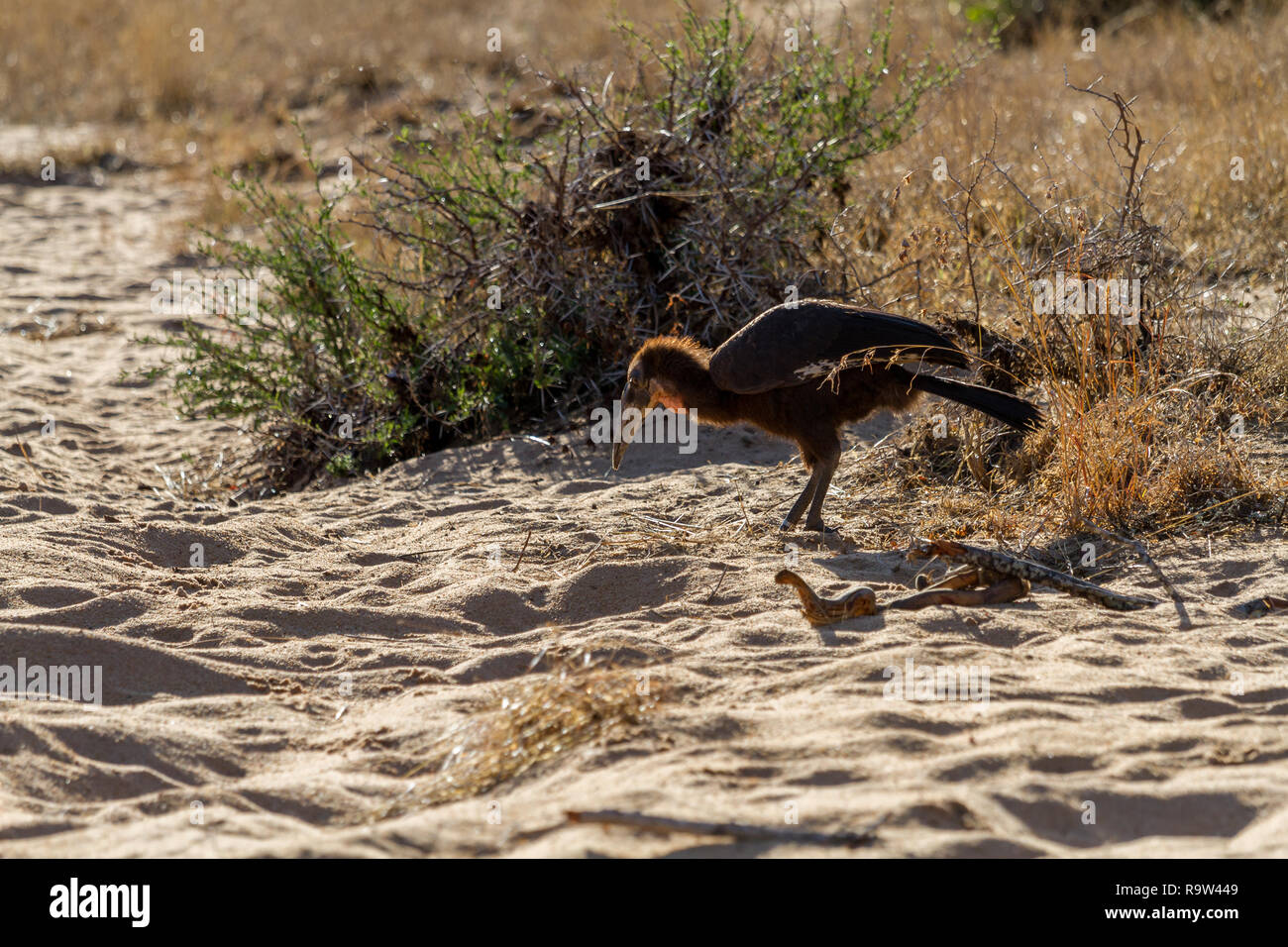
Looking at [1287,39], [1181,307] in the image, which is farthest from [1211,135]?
[1181,307]

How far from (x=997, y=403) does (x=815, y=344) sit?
2.37ft

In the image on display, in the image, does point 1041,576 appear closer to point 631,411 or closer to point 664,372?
point 664,372

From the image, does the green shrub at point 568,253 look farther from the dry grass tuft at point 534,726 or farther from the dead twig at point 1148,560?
the dry grass tuft at point 534,726

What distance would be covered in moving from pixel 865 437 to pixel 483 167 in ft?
8.83

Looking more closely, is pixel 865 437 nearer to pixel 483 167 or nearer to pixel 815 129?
pixel 815 129

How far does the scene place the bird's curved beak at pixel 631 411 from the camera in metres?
5.37

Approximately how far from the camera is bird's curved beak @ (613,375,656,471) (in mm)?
5371

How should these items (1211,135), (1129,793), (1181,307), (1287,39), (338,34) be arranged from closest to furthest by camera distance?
1. (1129,793)
2. (1181,307)
3. (1211,135)
4. (1287,39)
5. (338,34)

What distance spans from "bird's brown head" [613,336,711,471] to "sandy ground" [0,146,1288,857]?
0.49 meters

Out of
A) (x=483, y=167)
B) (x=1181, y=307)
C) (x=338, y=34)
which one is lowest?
(x=1181, y=307)

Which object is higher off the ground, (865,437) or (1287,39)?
(1287,39)

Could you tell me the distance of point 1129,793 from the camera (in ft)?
9.12

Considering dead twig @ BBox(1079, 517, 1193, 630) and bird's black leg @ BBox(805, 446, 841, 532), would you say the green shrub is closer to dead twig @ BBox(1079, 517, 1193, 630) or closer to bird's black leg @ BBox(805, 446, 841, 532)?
bird's black leg @ BBox(805, 446, 841, 532)

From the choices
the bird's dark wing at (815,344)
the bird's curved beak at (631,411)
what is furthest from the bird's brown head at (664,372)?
the bird's dark wing at (815,344)
